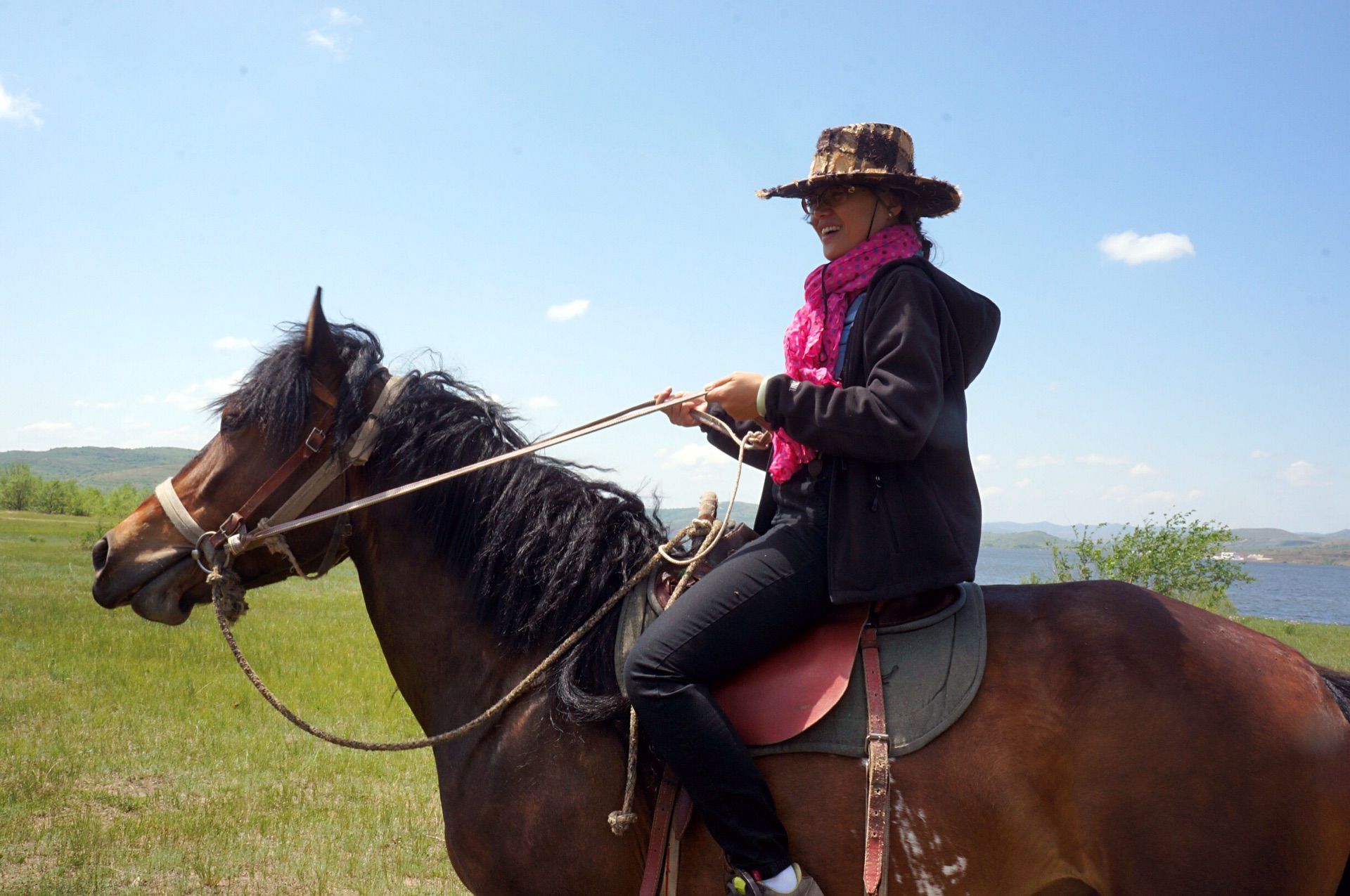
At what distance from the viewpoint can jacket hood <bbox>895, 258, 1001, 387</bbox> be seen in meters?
2.75

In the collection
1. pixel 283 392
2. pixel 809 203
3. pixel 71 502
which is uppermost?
pixel 809 203

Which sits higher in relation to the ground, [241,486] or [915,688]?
[241,486]

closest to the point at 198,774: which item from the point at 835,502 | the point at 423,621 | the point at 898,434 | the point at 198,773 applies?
→ the point at 198,773

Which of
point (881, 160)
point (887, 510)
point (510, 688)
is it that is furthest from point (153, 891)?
point (881, 160)

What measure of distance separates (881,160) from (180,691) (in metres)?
11.6

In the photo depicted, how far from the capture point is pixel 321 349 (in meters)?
3.25

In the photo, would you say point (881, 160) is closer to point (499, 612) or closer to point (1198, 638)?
point (1198, 638)

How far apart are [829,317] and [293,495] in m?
2.07

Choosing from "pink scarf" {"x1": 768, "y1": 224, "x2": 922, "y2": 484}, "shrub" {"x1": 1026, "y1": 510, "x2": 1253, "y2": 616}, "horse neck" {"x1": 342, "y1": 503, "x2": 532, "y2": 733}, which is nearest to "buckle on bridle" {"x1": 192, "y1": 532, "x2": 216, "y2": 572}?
"horse neck" {"x1": 342, "y1": 503, "x2": 532, "y2": 733}

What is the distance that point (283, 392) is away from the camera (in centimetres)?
317

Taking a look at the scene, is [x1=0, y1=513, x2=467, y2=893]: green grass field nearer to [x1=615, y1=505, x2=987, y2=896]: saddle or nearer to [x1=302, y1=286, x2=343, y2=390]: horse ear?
[x1=302, y1=286, x2=343, y2=390]: horse ear

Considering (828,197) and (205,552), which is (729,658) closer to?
(828,197)

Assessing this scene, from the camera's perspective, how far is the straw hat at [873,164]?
2971mm

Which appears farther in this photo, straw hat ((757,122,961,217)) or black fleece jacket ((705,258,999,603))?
straw hat ((757,122,961,217))
